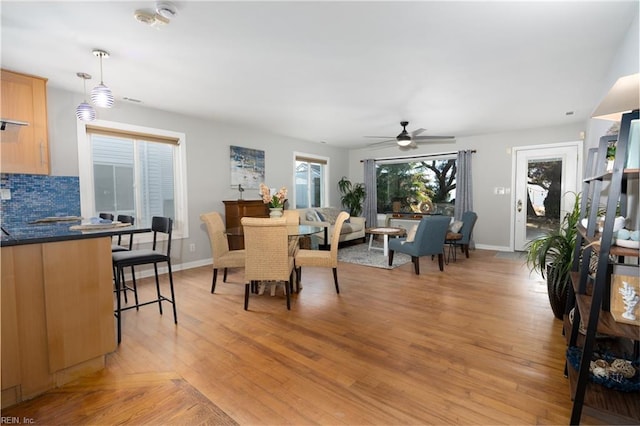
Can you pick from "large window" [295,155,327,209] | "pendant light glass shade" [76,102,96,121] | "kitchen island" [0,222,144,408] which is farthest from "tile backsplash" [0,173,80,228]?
"large window" [295,155,327,209]

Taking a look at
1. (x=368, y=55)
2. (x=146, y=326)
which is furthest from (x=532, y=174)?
(x=146, y=326)

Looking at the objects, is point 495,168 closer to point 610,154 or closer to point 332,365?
point 610,154

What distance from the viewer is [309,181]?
288 inches

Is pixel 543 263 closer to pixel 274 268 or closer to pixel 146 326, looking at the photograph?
pixel 274 268

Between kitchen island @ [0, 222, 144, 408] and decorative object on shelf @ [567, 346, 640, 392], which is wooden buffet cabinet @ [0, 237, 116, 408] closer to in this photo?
kitchen island @ [0, 222, 144, 408]

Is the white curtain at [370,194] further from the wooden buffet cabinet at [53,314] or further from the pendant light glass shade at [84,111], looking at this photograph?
the wooden buffet cabinet at [53,314]

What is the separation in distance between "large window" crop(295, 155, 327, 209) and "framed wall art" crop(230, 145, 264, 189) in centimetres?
117

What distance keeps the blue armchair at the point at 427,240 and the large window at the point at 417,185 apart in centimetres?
283

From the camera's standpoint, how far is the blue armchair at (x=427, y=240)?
4312mm

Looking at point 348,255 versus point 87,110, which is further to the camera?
point 348,255

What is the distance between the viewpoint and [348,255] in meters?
5.70

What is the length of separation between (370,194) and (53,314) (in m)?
6.94

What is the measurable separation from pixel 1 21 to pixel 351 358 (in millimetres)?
3459

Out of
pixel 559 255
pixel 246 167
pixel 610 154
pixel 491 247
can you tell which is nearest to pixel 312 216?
pixel 246 167
